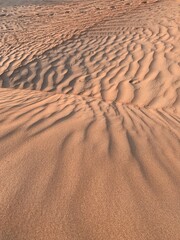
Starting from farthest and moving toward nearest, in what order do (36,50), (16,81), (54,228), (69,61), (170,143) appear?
(36,50)
(69,61)
(16,81)
(170,143)
(54,228)

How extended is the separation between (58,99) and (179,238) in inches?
118

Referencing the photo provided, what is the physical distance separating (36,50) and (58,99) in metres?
4.13

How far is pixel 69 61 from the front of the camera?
22.3 feet

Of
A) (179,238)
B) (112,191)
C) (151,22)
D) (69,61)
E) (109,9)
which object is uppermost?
(109,9)

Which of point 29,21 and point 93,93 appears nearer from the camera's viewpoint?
point 93,93

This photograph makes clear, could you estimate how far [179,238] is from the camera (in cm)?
179

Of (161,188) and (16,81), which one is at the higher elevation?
(16,81)

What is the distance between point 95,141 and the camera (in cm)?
289

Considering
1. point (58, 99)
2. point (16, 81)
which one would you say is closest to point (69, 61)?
point (16, 81)

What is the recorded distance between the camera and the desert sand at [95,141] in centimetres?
187

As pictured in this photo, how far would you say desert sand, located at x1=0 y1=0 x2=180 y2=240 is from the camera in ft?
6.15

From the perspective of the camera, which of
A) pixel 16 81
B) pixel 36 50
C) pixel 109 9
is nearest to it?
pixel 16 81

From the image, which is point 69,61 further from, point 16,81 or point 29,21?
point 29,21

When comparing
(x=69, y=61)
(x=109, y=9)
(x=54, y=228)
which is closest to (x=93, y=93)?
(x=69, y=61)
